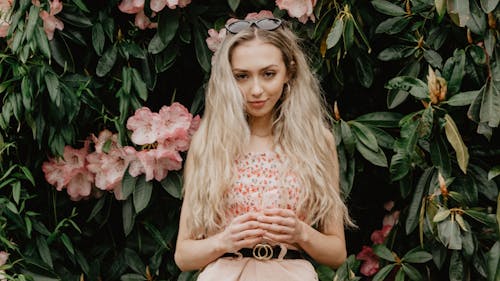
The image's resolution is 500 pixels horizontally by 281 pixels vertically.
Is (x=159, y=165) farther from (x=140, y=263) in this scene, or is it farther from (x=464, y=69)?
(x=464, y=69)

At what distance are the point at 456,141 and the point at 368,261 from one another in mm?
794

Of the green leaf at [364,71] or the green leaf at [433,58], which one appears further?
the green leaf at [364,71]

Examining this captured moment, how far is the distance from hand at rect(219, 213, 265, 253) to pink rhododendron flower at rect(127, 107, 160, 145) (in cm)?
82

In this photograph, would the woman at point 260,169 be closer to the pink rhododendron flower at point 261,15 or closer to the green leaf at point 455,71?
the pink rhododendron flower at point 261,15

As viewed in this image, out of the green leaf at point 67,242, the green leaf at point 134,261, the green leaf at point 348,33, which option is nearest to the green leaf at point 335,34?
the green leaf at point 348,33

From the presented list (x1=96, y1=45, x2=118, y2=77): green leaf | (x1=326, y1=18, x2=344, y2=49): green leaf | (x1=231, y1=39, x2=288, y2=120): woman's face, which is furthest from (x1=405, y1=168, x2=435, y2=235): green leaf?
(x1=96, y1=45, x2=118, y2=77): green leaf

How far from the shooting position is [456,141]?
2.88m

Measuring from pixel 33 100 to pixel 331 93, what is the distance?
117 centimetres

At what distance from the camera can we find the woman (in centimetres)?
261

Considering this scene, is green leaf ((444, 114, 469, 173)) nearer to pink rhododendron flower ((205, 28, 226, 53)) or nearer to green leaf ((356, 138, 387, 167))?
green leaf ((356, 138, 387, 167))

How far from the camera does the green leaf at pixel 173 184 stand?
3.28m

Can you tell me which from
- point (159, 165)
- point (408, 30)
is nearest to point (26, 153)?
point (159, 165)

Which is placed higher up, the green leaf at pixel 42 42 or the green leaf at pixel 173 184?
the green leaf at pixel 42 42

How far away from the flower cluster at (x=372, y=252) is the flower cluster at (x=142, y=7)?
118 centimetres
